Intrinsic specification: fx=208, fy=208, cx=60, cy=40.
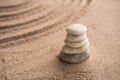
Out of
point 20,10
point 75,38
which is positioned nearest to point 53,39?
point 75,38

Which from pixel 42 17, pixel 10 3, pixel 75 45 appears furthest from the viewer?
pixel 10 3

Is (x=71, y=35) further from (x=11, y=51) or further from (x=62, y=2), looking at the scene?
(x=62, y=2)

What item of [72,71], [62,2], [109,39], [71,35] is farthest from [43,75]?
[62,2]

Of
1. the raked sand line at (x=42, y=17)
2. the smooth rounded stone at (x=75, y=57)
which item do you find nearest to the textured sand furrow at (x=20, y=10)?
the raked sand line at (x=42, y=17)

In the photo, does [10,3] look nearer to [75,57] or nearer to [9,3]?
[9,3]

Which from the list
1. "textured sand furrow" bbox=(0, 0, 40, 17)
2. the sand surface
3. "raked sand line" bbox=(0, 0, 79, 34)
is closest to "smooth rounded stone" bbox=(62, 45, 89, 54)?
the sand surface

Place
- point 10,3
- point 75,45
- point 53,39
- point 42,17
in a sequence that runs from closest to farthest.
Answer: point 75,45 < point 53,39 < point 42,17 < point 10,3
